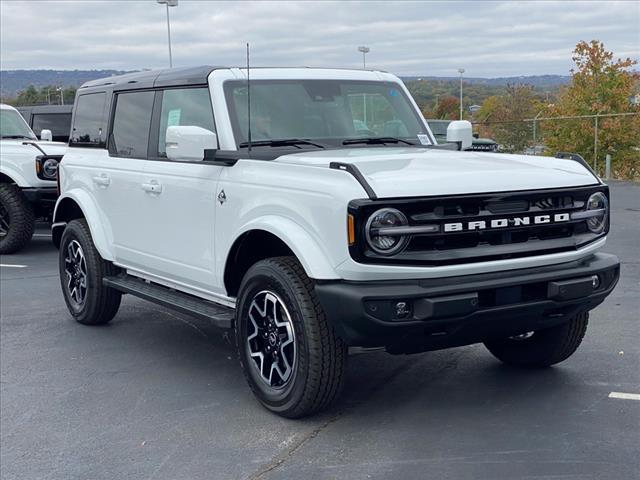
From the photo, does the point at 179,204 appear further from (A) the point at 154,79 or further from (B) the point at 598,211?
(B) the point at 598,211

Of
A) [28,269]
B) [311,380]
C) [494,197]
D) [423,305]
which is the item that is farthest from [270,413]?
[28,269]

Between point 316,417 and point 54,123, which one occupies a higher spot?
point 54,123

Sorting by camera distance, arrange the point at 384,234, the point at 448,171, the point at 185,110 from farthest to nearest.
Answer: the point at 185,110, the point at 448,171, the point at 384,234

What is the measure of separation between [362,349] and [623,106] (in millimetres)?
22244

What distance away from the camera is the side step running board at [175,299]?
5.16 m

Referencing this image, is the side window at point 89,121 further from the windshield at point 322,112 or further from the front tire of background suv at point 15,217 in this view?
the front tire of background suv at point 15,217

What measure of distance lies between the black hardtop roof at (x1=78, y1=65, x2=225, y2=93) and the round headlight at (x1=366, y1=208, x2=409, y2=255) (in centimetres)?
209

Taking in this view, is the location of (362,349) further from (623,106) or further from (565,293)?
(623,106)

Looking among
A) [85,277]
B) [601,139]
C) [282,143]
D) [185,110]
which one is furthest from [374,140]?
[601,139]

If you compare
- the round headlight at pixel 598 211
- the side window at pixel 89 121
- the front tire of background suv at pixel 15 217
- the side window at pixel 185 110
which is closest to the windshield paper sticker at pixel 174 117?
the side window at pixel 185 110

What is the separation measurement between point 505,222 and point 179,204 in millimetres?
2208

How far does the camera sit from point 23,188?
11.0 metres

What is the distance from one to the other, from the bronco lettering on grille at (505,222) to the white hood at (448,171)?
15 cm

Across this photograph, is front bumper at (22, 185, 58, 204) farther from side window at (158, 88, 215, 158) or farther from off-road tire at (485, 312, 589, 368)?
off-road tire at (485, 312, 589, 368)
